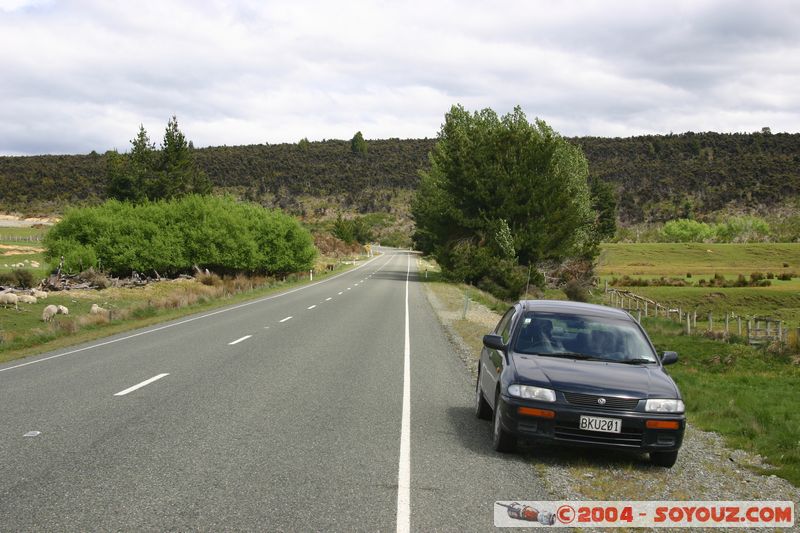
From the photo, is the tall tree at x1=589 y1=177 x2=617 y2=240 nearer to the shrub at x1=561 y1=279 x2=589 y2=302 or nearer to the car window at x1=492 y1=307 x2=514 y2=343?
the shrub at x1=561 y1=279 x2=589 y2=302

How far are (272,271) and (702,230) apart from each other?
80.8 m

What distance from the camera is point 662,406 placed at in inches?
269

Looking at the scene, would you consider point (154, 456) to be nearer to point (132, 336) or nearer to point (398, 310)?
point (132, 336)

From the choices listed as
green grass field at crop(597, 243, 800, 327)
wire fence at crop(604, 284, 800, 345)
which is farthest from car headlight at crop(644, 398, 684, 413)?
green grass field at crop(597, 243, 800, 327)

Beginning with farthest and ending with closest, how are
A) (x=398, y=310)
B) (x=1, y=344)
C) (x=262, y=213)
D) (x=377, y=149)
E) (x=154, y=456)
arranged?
(x=377, y=149), (x=262, y=213), (x=398, y=310), (x=1, y=344), (x=154, y=456)

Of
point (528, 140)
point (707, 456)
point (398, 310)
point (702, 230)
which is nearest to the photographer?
point (707, 456)

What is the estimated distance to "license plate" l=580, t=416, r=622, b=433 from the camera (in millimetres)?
6730

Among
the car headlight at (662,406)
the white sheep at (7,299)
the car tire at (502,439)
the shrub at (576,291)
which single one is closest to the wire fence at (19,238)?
the white sheep at (7,299)

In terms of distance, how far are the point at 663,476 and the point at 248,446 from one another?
4211 millimetres

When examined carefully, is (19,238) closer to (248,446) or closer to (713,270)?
(713,270)

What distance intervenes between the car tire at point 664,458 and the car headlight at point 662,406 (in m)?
0.48

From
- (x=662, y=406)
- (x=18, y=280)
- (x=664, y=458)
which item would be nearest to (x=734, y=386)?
(x=664, y=458)

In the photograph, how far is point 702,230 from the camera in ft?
371

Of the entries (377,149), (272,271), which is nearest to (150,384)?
(272,271)
